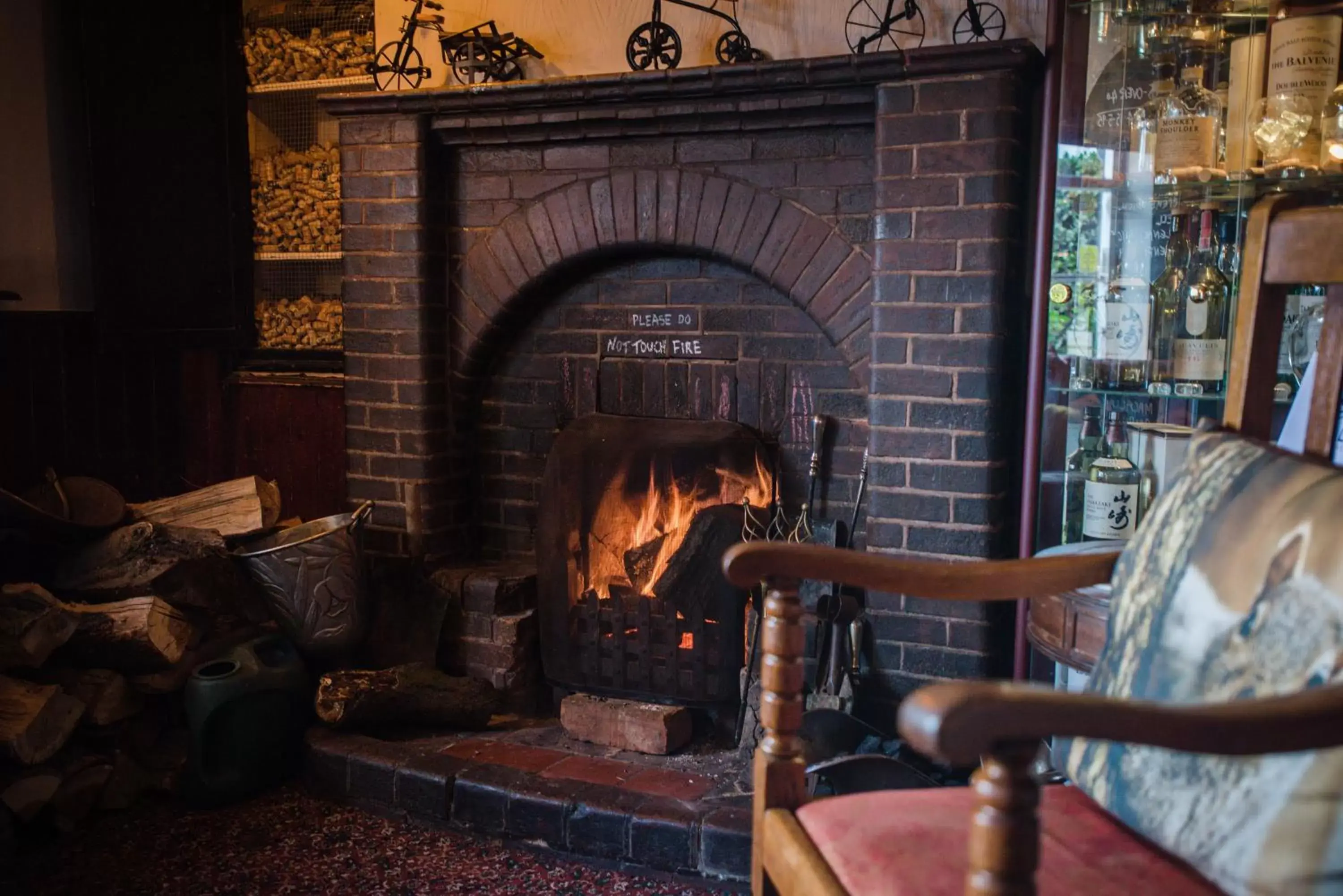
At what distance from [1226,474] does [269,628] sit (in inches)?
92.8

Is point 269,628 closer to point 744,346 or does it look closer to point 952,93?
point 744,346

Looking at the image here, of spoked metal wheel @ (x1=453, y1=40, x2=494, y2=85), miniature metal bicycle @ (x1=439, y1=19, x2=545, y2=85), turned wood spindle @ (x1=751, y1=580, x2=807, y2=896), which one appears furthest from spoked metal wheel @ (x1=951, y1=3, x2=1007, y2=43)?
turned wood spindle @ (x1=751, y1=580, x2=807, y2=896)

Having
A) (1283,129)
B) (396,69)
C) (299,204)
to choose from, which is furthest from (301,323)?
(1283,129)

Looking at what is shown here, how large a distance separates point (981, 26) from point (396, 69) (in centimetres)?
149

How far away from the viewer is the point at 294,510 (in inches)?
137

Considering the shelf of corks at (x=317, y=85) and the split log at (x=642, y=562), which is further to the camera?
the shelf of corks at (x=317, y=85)

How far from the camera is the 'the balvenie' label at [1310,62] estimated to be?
6.52 ft

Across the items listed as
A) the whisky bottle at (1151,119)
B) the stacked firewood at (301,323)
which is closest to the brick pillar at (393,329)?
the stacked firewood at (301,323)

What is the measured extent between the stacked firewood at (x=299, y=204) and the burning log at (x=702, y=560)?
161 centimetres

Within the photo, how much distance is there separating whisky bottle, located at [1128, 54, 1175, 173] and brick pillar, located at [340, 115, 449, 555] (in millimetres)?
1699

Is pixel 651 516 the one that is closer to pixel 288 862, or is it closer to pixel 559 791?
pixel 559 791

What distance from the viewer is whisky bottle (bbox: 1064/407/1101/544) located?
224cm

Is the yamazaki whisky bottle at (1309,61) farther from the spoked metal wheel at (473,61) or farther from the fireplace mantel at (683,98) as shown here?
the spoked metal wheel at (473,61)

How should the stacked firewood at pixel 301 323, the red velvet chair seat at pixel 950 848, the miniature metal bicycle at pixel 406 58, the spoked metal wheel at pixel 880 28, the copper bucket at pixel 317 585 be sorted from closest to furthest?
the red velvet chair seat at pixel 950 848
the spoked metal wheel at pixel 880 28
the copper bucket at pixel 317 585
the miniature metal bicycle at pixel 406 58
the stacked firewood at pixel 301 323
